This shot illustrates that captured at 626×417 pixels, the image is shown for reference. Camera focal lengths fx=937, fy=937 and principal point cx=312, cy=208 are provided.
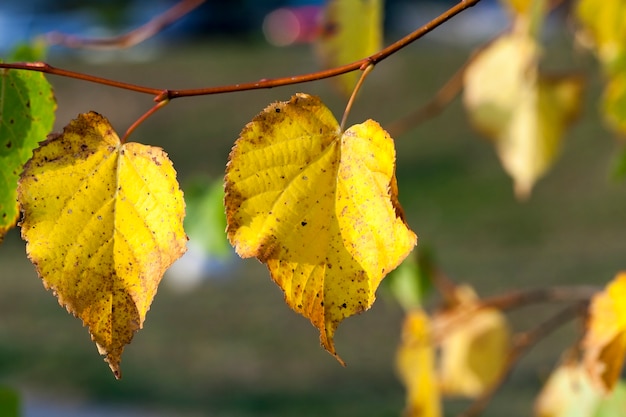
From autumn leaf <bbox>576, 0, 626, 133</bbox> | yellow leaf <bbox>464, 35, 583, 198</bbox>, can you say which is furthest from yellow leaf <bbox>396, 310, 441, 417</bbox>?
autumn leaf <bbox>576, 0, 626, 133</bbox>

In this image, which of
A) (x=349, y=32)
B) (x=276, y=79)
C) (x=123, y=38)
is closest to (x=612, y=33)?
(x=349, y=32)

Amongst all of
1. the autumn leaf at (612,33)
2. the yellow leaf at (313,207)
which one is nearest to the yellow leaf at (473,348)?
the autumn leaf at (612,33)

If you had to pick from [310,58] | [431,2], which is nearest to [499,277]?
[310,58]

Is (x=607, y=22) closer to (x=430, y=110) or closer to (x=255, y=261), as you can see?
(x=430, y=110)

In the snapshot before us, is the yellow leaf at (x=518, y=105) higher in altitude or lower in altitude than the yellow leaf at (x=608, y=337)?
higher

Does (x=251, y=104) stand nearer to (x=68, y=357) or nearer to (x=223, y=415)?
(x=68, y=357)

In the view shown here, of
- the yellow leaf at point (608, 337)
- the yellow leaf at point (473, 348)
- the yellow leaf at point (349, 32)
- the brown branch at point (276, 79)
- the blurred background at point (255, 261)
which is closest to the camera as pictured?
the brown branch at point (276, 79)

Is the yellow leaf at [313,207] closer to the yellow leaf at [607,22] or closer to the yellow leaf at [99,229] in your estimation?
the yellow leaf at [99,229]
